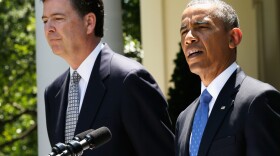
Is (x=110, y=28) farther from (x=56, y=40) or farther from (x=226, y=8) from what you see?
(x=226, y=8)

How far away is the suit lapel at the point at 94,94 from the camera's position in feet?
17.6

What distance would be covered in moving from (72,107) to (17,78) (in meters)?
16.2

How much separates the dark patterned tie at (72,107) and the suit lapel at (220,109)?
3.66 feet

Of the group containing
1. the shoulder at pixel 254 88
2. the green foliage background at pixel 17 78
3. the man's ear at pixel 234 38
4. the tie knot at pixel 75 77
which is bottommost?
the green foliage background at pixel 17 78

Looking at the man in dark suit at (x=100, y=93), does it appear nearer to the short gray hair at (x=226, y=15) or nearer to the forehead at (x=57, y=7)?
the forehead at (x=57, y=7)

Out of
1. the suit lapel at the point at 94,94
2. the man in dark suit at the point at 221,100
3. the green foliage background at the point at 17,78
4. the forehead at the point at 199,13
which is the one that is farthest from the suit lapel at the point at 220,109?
the green foliage background at the point at 17,78

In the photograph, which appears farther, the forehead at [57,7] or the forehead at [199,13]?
the forehead at [57,7]

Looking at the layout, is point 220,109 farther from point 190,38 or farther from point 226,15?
point 226,15

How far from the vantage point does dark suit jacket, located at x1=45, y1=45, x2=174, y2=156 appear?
5371 millimetres

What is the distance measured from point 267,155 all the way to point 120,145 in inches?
48.9

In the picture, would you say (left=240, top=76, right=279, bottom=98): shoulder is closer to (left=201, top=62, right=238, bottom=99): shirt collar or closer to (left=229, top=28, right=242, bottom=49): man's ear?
(left=201, top=62, right=238, bottom=99): shirt collar

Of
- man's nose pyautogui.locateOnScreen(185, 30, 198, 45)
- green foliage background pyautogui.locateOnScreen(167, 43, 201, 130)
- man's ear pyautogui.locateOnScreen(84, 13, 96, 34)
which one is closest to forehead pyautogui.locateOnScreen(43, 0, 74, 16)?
man's ear pyautogui.locateOnScreen(84, 13, 96, 34)

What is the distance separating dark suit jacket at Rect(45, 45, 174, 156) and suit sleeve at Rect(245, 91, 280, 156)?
111cm

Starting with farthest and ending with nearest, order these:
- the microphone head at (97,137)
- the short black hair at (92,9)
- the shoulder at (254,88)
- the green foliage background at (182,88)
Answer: the green foliage background at (182,88) < the short black hair at (92,9) < the shoulder at (254,88) < the microphone head at (97,137)
